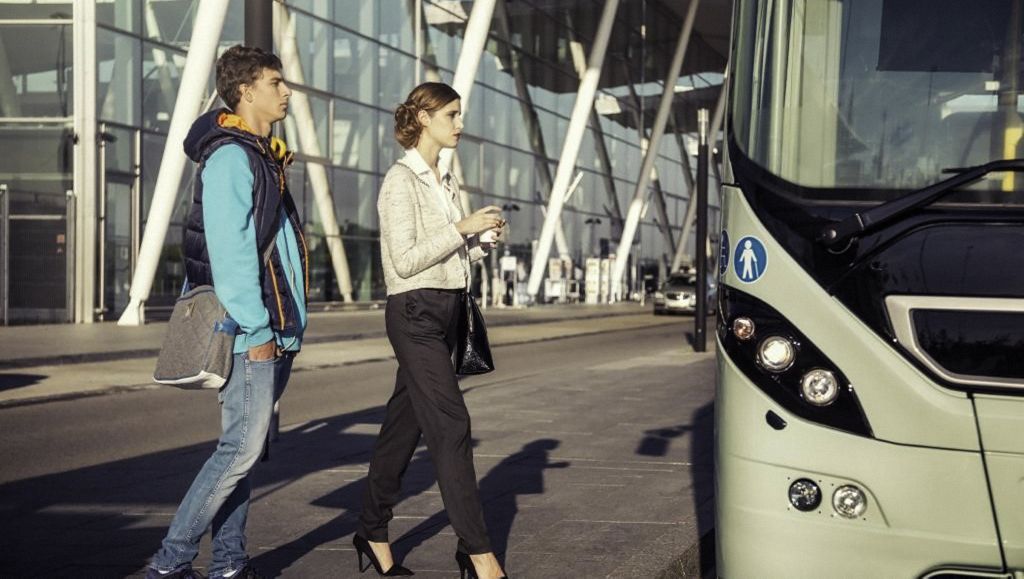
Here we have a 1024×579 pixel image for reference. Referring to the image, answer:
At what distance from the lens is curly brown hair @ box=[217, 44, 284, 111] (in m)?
4.52

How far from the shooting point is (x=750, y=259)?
13.2ft

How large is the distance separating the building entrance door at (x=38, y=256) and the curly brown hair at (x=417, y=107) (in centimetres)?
2231

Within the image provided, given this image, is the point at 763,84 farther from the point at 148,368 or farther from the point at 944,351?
the point at 148,368

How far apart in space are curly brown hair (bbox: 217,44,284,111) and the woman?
1.84 feet

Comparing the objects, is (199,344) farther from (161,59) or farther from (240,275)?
(161,59)

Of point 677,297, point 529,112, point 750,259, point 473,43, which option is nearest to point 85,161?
point 473,43

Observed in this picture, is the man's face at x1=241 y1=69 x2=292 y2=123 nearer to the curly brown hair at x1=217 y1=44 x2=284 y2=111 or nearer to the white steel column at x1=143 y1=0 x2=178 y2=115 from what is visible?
the curly brown hair at x1=217 y1=44 x2=284 y2=111

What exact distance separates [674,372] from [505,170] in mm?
31162

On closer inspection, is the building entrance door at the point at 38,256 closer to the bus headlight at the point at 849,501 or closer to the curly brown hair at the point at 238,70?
the curly brown hair at the point at 238,70

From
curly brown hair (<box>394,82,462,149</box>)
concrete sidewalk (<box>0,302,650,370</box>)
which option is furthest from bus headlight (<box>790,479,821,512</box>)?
concrete sidewalk (<box>0,302,650,370</box>)

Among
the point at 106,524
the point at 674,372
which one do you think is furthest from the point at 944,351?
the point at 674,372

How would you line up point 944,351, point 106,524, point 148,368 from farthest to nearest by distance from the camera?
point 148,368 < point 106,524 < point 944,351

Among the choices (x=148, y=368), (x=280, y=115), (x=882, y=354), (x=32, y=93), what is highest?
(x=32, y=93)

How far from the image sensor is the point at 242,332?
172 inches
